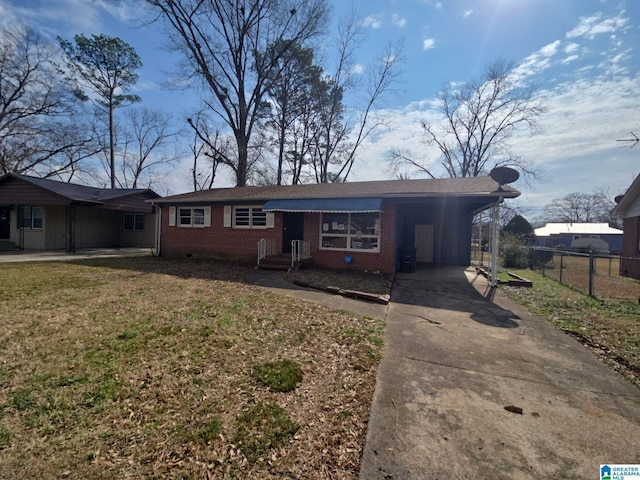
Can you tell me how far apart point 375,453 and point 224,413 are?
1.41 m

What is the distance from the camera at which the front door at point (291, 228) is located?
1265 centimetres

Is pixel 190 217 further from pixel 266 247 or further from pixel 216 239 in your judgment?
pixel 266 247

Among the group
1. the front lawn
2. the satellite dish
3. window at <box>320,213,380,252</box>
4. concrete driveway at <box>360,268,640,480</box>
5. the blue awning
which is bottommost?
concrete driveway at <box>360,268,640,480</box>

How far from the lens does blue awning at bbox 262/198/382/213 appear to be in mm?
9906

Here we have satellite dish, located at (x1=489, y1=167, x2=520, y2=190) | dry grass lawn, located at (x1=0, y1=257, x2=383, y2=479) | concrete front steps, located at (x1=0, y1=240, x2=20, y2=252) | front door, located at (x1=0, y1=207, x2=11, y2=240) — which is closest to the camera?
dry grass lawn, located at (x1=0, y1=257, x2=383, y2=479)

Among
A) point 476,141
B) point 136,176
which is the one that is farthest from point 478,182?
point 136,176

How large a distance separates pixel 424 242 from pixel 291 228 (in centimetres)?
700

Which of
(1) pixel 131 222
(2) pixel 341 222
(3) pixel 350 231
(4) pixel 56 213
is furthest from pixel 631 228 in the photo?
(4) pixel 56 213

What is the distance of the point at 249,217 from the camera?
1293 cm

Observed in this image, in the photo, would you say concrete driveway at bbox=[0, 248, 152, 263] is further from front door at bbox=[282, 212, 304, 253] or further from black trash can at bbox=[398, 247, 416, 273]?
→ black trash can at bbox=[398, 247, 416, 273]

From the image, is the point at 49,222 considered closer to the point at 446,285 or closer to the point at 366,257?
the point at 366,257

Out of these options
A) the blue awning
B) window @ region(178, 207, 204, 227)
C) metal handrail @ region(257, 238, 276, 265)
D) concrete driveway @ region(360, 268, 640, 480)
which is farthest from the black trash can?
window @ region(178, 207, 204, 227)

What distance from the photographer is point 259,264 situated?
11531mm

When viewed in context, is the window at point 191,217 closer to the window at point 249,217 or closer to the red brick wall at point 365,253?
the window at point 249,217
